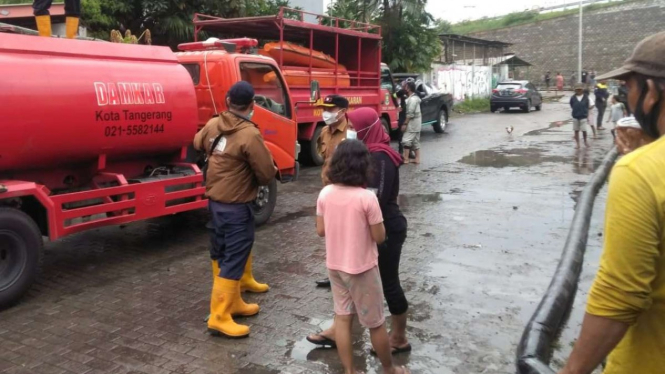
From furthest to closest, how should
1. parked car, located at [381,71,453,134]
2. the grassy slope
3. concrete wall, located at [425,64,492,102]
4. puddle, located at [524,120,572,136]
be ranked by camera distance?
the grassy slope < concrete wall, located at [425,64,492,102] < puddle, located at [524,120,572,136] < parked car, located at [381,71,453,134]

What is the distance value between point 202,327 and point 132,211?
208 centimetres

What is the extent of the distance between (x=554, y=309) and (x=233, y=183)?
272 centimetres

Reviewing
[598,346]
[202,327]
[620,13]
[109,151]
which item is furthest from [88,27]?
[620,13]

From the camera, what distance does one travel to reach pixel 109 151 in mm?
6160

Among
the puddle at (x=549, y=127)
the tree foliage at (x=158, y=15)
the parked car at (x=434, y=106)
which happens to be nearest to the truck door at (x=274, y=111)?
the tree foliage at (x=158, y=15)

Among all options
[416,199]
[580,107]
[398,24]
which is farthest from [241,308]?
[398,24]

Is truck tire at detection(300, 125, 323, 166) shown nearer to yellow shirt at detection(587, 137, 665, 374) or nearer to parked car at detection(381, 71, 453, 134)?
parked car at detection(381, 71, 453, 134)

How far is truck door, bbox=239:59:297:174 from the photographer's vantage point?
8.18 meters

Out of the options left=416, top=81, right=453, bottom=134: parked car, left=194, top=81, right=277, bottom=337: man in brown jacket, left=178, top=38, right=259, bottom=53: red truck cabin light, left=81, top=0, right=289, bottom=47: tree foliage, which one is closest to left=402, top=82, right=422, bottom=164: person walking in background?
left=178, top=38, right=259, bottom=53: red truck cabin light

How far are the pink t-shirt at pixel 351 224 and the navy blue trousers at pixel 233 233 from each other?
4.05ft

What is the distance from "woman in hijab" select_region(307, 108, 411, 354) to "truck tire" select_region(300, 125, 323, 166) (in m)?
8.91

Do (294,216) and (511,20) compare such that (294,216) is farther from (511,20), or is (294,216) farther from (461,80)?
(511,20)

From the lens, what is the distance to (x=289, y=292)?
18.4 ft

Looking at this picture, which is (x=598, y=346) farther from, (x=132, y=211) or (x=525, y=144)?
(x=525, y=144)
